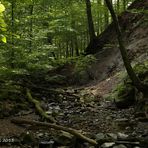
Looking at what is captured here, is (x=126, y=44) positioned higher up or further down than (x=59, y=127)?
higher up

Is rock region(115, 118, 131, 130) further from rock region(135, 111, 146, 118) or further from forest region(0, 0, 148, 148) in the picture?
rock region(135, 111, 146, 118)

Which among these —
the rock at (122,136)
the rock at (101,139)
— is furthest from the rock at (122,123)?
the rock at (101,139)

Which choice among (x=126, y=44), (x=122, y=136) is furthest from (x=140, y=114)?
(x=126, y=44)

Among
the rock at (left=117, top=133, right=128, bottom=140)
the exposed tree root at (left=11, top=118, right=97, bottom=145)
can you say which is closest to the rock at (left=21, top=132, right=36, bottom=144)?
the exposed tree root at (left=11, top=118, right=97, bottom=145)

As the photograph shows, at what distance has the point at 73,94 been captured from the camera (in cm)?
1488

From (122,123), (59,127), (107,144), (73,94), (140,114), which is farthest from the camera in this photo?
(73,94)

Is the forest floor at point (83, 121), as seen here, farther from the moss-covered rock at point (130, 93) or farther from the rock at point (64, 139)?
the moss-covered rock at point (130, 93)

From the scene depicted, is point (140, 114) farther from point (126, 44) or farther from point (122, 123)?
point (126, 44)

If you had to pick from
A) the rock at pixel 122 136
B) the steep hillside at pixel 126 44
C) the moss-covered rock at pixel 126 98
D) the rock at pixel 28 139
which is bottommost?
the rock at pixel 122 136

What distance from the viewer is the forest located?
7.37 m

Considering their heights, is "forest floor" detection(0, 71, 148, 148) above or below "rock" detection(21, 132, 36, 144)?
below

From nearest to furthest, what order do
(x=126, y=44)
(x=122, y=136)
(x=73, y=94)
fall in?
1. (x=122, y=136)
2. (x=73, y=94)
3. (x=126, y=44)

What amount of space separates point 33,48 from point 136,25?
27.9 ft

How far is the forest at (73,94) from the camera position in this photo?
24.2 feet
